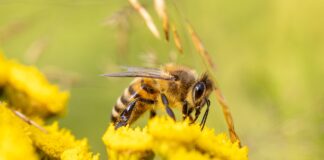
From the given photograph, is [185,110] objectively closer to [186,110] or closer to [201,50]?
[186,110]

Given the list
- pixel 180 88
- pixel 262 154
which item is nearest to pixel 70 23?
pixel 262 154

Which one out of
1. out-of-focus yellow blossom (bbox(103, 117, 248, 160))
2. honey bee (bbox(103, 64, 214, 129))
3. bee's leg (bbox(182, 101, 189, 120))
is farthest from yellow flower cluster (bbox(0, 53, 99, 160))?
bee's leg (bbox(182, 101, 189, 120))

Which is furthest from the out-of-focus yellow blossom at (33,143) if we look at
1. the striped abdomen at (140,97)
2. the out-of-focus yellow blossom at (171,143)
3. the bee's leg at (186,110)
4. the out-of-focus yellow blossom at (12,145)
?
the bee's leg at (186,110)

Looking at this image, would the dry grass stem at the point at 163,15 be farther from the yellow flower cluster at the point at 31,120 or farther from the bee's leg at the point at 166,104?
the yellow flower cluster at the point at 31,120

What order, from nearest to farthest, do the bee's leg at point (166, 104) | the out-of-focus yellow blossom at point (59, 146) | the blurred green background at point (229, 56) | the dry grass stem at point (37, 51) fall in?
the out-of-focus yellow blossom at point (59, 146), the bee's leg at point (166, 104), the dry grass stem at point (37, 51), the blurred green background at point (229, 56)

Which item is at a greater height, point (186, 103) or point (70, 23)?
point (186, 103)

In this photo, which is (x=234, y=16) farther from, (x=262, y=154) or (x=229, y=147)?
(x=229, y=147)

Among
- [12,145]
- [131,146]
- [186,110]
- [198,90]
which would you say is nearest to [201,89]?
[198,90]
